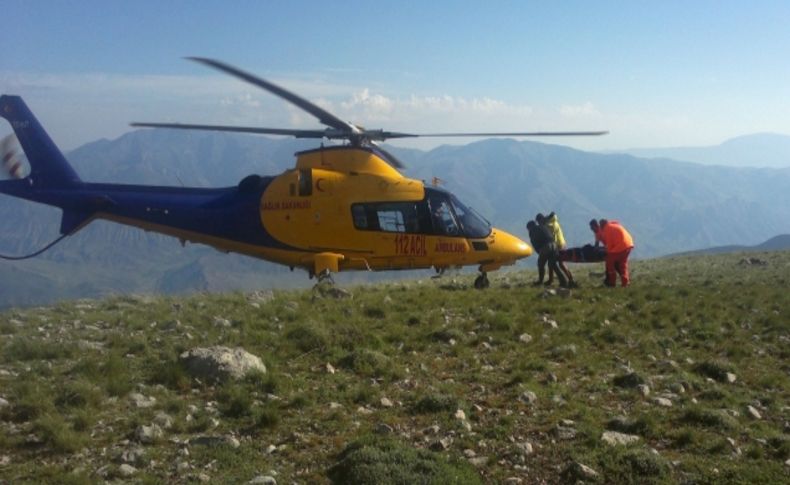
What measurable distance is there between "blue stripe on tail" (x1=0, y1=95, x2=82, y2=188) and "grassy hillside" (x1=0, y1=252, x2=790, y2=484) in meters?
6.38

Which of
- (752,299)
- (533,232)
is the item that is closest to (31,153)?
(533,232)

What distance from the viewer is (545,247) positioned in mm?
18531

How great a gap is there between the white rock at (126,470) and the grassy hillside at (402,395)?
0.02m

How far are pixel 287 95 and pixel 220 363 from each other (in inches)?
295

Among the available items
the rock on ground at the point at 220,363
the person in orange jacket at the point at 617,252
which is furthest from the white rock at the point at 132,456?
the person in orange jacket at the point at 617,252

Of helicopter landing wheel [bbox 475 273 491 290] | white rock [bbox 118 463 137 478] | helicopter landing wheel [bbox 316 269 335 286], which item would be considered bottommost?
white rock [bbox 118 463 137 478]

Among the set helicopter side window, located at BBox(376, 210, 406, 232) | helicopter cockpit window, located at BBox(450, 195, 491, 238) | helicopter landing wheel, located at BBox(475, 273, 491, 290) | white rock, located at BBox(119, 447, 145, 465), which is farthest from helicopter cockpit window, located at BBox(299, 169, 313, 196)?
white rock, located at BBox(119, 447, 145, 465)

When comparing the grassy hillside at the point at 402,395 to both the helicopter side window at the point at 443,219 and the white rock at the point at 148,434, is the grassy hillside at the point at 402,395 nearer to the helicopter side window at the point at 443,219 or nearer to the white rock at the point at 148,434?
the white rock at the point at 148,434

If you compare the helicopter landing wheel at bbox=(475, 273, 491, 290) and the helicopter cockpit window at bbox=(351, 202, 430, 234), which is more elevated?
the helicopter cockpit window at bbox=(351, 202, 430, 234)

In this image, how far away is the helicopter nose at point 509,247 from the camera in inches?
714

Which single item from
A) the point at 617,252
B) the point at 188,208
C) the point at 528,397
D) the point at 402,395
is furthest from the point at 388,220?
the point at 528,397

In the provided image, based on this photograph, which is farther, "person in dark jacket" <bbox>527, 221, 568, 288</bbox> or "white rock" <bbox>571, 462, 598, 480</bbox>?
"person in dark jacket" <bbox>527, 221, 568, 288</bbox>

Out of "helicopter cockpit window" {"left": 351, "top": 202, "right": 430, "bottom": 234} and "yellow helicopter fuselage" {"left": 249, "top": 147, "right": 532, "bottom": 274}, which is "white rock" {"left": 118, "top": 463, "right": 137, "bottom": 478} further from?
"helicopter cockpit window" {"left": 351, "top": 202, "right": 430, "bottom": 234}

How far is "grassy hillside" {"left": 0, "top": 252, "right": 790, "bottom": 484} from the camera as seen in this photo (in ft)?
20.4
